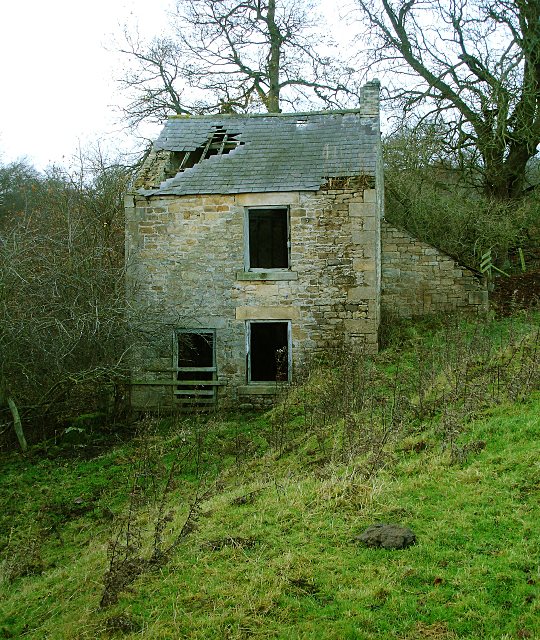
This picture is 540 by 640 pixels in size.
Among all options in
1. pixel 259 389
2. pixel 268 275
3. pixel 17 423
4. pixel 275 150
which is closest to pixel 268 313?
pixel 268 275

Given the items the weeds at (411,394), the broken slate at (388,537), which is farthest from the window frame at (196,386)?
the broken slate at (388,537)

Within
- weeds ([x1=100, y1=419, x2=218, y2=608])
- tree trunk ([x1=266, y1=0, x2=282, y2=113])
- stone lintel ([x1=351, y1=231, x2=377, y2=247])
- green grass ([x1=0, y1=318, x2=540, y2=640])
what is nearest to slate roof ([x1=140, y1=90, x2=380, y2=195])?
stone lintel ([x1=351, y1=231, x2=377, y2=247])

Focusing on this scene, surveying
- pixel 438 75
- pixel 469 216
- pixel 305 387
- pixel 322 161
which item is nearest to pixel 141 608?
pixel 305 387

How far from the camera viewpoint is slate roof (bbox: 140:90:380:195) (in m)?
13.4

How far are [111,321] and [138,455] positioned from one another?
2922 mm

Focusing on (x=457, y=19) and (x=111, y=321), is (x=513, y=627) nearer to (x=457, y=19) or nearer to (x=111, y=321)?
(x=111, y=321)

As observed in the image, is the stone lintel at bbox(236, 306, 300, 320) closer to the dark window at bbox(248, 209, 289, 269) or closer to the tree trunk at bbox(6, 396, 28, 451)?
the dark window at bbox(248, 209, 289, 269)

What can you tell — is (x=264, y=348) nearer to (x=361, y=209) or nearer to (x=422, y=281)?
(x=422, y=281)

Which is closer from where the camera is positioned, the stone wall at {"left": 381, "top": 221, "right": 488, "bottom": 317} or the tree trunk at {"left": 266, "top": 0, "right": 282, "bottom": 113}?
the stone wall at {"left": 381, "top": 221, "right": 488, "bottom": 317}

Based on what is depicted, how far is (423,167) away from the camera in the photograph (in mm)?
19297

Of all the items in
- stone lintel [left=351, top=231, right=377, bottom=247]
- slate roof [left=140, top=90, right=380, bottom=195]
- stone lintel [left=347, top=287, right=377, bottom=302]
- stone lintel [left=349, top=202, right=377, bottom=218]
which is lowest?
stone lintel [left=347, top=287, right=377, bottom=302]

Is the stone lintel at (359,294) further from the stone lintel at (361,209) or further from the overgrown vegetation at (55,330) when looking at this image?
the overgrown vegetation at (55,330)

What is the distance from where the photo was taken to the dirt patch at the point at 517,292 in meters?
15.6

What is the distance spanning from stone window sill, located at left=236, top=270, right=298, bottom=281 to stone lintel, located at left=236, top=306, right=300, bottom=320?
64 cm
